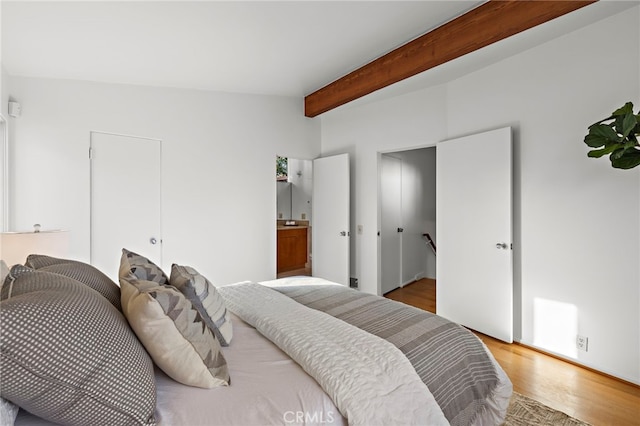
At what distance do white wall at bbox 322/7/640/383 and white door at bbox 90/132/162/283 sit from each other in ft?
10.7

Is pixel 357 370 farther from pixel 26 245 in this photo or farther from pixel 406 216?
pixel 406 216

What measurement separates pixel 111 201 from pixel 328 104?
2641mm

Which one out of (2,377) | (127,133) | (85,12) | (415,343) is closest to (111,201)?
(127,133)

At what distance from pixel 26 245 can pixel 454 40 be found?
3179mm

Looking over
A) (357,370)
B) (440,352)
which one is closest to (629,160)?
(440,352)

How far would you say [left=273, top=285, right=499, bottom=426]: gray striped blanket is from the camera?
1.40 m

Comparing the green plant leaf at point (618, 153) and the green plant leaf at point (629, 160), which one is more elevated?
the green plant leaf at point (618, 153)

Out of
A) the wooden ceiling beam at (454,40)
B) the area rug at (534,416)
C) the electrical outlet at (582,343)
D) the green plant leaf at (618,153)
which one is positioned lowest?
the area rug at (534,416)

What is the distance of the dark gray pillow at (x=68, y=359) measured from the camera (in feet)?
2.48

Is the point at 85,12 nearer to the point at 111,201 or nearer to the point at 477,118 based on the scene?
the point at 111,201

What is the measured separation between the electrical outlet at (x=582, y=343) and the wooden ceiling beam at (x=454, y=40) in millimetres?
2367

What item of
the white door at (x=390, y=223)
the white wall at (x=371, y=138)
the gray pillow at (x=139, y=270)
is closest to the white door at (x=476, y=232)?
the white wall at (x=371, y=138)

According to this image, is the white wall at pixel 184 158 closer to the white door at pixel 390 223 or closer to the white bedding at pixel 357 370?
the white door at pixel 390 223

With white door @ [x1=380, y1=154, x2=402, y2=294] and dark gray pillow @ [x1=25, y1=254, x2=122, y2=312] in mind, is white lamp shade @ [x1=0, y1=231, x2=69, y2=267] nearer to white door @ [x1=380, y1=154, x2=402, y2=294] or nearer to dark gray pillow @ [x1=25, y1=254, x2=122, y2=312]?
dark gray pillow @ [x1=25, y1=254, x2=122, y2=312]
